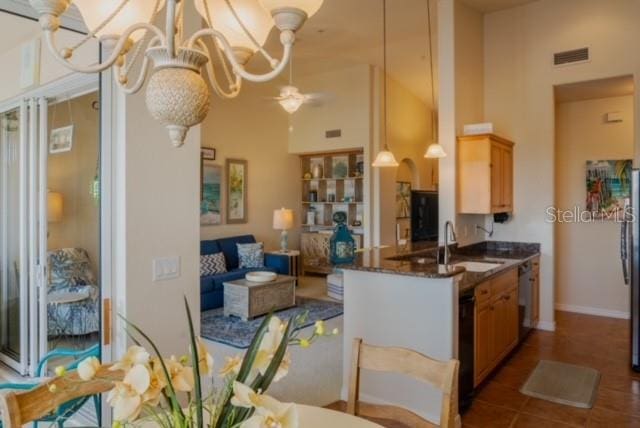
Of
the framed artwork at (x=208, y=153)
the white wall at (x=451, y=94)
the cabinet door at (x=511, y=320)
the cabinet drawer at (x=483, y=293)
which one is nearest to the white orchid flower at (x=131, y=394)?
the cabinet drawer at (x=483, y=293)

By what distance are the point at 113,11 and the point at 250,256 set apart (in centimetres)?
580

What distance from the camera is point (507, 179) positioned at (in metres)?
5.25

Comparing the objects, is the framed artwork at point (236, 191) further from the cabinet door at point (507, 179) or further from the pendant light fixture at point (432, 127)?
the cabinet door at point (507, 179)

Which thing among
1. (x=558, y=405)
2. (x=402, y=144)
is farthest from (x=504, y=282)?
(x=402, y=144)

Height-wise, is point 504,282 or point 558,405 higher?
point 504,282

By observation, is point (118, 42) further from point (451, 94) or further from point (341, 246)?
point (341, 246)

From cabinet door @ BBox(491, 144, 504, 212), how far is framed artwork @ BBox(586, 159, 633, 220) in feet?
5.80

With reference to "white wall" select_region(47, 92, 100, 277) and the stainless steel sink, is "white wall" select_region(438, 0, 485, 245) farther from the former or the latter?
"white wall" select_region(47, 92, 100, 277)

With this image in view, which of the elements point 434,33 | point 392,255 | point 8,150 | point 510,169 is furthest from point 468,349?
point 434,33

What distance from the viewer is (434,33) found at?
6.09m

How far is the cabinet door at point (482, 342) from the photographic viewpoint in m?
3.35

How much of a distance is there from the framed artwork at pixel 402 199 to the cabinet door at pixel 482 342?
490cm

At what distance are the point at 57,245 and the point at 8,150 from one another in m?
1.19

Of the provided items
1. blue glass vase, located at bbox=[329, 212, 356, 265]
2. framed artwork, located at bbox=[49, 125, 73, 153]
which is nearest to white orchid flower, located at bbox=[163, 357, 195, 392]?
framed artwork, located at bbox=[49, 125, 73, 153]
